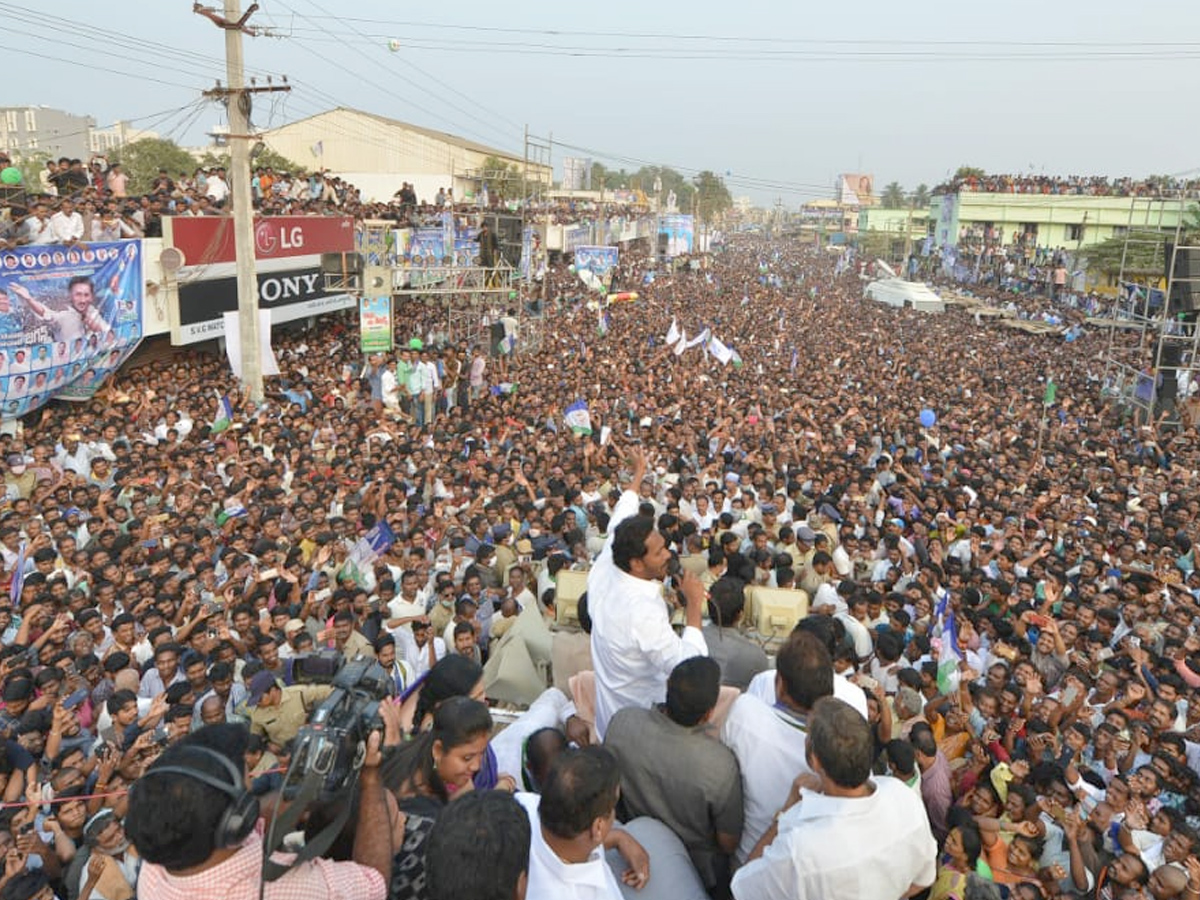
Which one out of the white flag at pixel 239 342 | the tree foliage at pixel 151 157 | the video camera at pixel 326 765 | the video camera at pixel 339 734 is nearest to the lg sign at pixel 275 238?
the white flag at pixel 239 342

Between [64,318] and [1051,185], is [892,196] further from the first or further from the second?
[64,318]

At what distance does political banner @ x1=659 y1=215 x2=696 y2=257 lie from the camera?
53656mm

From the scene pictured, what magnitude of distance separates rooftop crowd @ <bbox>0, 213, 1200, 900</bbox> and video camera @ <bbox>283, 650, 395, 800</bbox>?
0.09m

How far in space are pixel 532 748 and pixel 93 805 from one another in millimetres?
1997

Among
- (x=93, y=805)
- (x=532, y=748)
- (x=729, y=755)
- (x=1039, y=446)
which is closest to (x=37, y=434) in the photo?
(x=93, y=805)

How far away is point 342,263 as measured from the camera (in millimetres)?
15242

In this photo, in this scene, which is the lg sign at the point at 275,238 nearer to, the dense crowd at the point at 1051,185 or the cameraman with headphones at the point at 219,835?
the cameraman with headphones at the point at 219,835

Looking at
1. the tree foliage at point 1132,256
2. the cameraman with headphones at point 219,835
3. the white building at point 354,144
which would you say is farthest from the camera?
the white building at point 354,144

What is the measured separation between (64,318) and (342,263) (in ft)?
17.8

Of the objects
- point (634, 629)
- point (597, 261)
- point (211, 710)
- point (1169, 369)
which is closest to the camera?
point (634, 629)

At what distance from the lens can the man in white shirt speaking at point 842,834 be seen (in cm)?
216

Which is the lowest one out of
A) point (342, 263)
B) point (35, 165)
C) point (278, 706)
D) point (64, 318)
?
point (278, 706)

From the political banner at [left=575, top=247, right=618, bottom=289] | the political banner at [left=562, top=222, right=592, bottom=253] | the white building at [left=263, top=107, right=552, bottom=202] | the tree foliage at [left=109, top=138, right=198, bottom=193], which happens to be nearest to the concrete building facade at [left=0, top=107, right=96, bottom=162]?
the white building at [left=263, top=107, right=552, bottom=202]

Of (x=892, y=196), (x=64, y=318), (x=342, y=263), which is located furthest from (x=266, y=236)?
(x=892, y=196)
